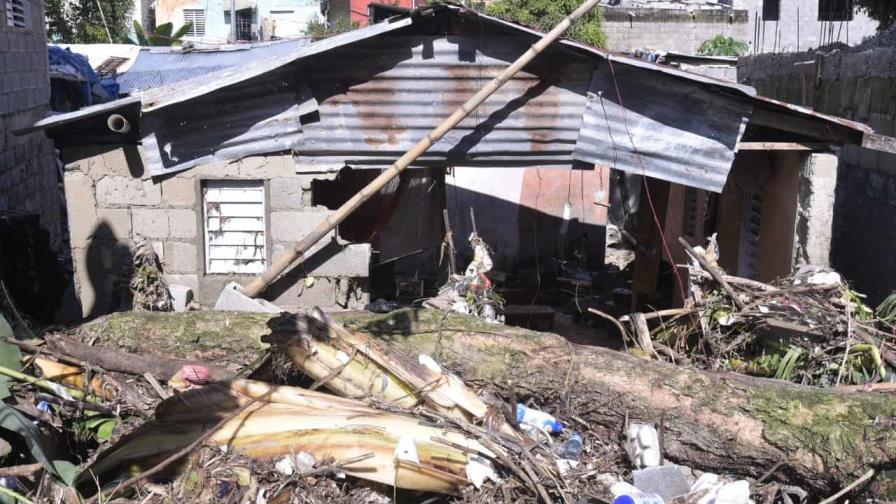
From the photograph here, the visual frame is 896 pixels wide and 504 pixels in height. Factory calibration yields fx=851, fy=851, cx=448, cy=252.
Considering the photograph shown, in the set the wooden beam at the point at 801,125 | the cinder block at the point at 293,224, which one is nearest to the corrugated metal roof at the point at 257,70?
the cinder block at the point at 293,224

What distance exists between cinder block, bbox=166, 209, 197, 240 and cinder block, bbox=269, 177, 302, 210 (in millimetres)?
765

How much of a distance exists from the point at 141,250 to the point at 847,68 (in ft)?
24.6

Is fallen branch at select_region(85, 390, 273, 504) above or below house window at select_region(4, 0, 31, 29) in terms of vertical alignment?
below

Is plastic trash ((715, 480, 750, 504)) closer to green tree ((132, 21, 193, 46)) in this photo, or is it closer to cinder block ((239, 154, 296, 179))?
cinder block ((239, 154, 296, 179))

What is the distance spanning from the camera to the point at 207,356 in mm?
6336

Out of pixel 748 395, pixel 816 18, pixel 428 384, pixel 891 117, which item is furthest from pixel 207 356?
pixel 816 18

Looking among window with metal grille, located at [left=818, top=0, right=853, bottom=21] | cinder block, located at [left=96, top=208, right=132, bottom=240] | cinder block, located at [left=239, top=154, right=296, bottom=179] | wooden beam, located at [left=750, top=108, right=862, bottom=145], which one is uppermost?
window with metal grille, located at [left=818, top=0, right=853, bottom=21]

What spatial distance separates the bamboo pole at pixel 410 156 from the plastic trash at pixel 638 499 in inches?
134

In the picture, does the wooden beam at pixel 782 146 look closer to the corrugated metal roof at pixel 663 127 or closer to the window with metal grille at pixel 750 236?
the corrugated metal roof at pixel 663 127

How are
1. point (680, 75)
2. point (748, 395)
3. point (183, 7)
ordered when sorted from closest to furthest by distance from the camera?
1. point (748, 395)
2. point (680, 75)
3. point (183, 7)

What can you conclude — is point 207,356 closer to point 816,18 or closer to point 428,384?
point 428,384

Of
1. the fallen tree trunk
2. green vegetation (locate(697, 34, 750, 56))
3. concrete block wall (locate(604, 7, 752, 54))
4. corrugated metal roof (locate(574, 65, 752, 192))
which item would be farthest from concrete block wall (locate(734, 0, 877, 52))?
the fallen tree trunk

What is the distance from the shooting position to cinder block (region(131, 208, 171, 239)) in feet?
25.9

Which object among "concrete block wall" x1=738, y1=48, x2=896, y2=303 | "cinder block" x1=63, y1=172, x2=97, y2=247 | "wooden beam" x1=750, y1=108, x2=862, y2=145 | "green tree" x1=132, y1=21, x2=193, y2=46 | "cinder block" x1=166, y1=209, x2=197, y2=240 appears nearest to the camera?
"wooden beam" x1=750, y1=108, x2=862, y2=145
